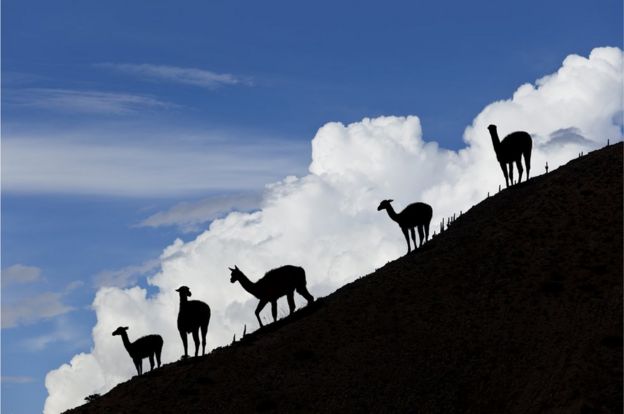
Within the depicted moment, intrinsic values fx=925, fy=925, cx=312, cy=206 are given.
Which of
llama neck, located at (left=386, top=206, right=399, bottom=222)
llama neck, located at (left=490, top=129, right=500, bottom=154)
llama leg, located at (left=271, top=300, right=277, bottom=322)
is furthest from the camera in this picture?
llama neck, located at (left=490, top=129, right=500, bottom=154)

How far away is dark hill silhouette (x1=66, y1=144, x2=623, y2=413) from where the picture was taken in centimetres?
4678

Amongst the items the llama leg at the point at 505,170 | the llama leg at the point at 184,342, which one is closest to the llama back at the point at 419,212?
the llama leg at the point at 505,170

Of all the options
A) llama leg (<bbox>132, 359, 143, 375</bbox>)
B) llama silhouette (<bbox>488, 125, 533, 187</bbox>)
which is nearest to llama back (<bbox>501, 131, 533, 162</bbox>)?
llama silhouette (<bbox>488, 125, 533, 187</bbox>)

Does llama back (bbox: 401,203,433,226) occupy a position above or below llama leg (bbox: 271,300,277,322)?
above

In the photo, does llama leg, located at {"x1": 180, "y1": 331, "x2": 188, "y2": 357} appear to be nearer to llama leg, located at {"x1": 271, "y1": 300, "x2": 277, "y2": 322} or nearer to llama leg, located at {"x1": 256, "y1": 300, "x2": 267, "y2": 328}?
llama leg, located at {"x1": 256, "y1": 300, "x2": 267, "y2": 328}

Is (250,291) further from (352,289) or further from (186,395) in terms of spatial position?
(186,395)

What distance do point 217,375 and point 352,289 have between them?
12554 mm

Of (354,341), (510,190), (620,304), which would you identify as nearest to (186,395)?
(354,341)

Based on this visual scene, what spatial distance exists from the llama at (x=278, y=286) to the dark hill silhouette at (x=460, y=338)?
136 centimetres

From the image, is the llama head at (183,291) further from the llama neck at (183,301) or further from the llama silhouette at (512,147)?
the llama silhouette at (512,147)

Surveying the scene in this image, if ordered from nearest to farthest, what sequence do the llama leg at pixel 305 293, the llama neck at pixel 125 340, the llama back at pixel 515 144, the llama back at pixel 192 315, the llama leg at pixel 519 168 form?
the llama back at pixel 192 315, the llama leg at pixel 305 293, the llama neck at pixel 125 340, the llama back at pixel 515 144, the llama leg at pixel 519 168

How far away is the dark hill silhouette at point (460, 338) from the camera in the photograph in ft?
153

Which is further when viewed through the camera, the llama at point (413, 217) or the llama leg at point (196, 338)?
the llama at point (413, 217)

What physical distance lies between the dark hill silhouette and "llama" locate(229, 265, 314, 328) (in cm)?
136
